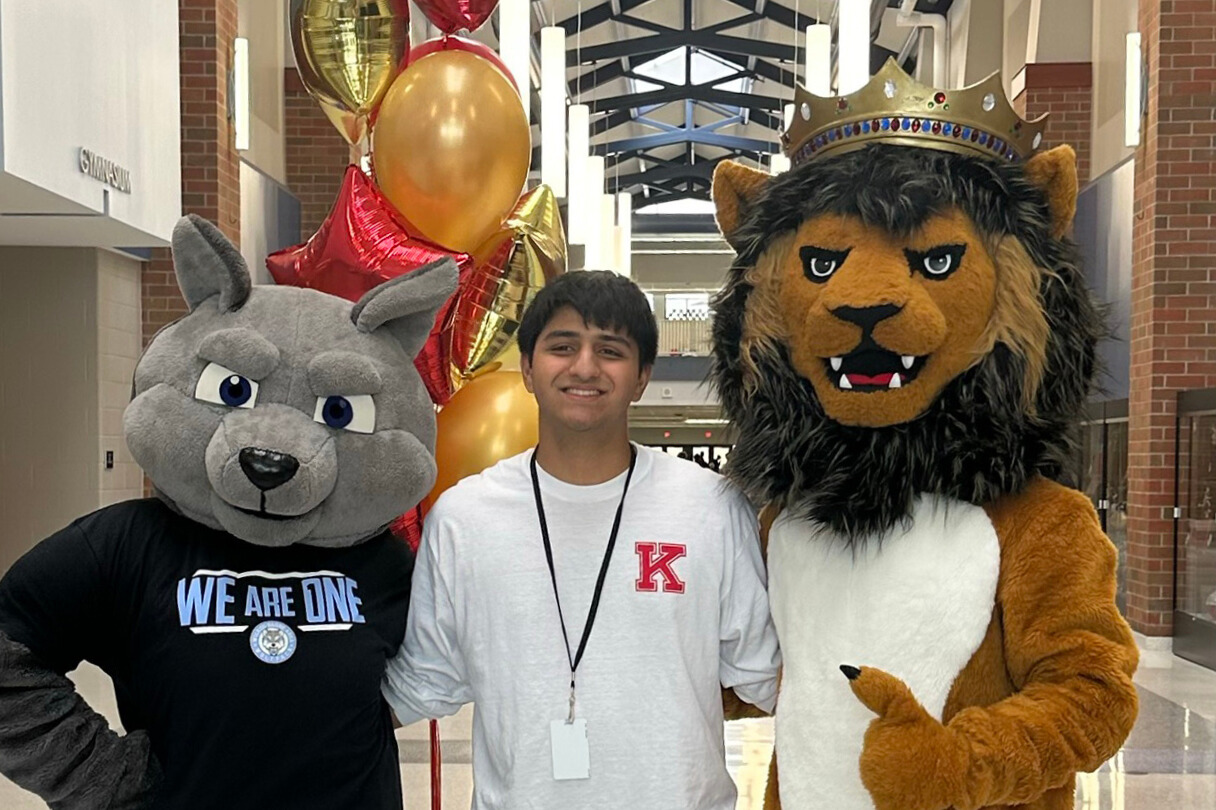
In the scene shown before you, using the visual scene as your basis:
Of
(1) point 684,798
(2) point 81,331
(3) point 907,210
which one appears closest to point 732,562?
(1) point 684,798

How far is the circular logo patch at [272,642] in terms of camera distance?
1.93m

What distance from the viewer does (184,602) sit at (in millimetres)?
→ 1936

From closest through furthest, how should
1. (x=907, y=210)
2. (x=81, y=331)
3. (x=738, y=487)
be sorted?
1. (x=907, y=210)
2. (x=738, y=487)
3. (x=81, y=331)

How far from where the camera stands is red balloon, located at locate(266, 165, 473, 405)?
2.88 metres

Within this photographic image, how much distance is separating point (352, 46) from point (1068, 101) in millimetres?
8401

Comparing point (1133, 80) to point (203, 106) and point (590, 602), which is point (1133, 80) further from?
point (590, 602)

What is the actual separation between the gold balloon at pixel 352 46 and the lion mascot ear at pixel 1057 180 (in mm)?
1827

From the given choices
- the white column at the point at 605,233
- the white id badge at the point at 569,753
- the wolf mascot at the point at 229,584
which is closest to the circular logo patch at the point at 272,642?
the wolf mascot at the point at 229,584

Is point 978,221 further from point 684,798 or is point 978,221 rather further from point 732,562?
point 684,798

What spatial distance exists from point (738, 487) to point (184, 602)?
0.86 m

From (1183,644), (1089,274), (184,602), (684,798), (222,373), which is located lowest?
(1183,644)

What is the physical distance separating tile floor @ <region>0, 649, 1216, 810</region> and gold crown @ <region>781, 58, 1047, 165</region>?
91.5 inches

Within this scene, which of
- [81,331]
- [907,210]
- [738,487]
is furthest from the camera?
[81,331]

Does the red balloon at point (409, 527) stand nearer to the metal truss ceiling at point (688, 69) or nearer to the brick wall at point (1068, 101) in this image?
the brick wall at point (1068, 101)
